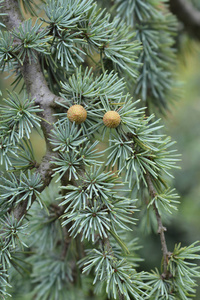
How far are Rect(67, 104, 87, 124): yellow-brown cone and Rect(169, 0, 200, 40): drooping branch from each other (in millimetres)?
578

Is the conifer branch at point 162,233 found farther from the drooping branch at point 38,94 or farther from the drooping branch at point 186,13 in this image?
the drooping branch at point 186,13

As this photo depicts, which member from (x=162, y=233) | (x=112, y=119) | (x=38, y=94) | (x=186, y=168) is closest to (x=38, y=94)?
(x=38, y=94)

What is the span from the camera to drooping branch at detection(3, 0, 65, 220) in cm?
40

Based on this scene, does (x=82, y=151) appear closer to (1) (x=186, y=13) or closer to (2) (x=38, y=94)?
(2) (x=38, y=94)

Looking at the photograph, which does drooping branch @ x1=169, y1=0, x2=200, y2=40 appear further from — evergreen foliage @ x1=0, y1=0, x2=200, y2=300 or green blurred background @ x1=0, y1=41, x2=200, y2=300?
evergreen foliage @ x1=0, y1=0, x2=200, y2=300

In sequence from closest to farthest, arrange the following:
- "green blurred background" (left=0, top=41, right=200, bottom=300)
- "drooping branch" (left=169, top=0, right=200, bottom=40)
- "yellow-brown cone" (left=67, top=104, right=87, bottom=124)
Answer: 1. "yellow-brown cone" (left=67, top=104, right=87, bottom=124)
2. "drooping branch" (left=169, top=0, right=200, bottom=40)
3. "green blurred background" (left=0, top=41, right=200, bottom=300)

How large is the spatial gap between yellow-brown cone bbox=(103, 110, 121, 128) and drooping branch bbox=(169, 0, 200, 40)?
0.57m

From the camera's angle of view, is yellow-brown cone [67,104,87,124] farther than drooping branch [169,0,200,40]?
No

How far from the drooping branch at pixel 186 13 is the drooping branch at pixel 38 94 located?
52 centimetres

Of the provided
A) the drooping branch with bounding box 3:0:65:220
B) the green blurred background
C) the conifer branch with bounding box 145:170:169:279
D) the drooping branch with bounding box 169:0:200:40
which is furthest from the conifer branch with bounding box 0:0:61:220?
the drooping branch with bounding box 169:0:200:40

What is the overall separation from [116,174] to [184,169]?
3.42 ft

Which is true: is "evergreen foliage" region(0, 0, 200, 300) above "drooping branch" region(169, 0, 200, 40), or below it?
below

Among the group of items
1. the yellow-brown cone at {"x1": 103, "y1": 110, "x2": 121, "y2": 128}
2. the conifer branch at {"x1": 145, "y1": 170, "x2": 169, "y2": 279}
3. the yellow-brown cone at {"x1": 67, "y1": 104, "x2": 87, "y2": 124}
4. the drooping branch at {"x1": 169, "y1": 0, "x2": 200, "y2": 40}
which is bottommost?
the conifer branch at {"x1": 145, "y1": 170, "x2": 169, "y2": 279}

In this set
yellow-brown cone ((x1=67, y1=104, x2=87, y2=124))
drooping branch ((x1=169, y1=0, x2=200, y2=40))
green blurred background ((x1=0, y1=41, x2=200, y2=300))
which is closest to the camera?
yellow-brown cone ((x1=67, y1=104, x2=87, y2=124))
